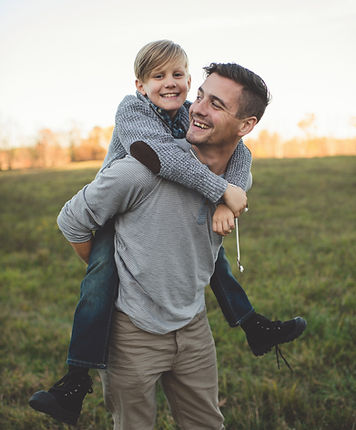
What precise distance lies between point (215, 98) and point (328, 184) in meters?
14.9

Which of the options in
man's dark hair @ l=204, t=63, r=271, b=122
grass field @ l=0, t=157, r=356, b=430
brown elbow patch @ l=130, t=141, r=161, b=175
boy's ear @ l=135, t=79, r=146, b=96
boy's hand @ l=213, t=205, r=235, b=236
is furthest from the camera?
grass field @ l=0, t=157, r=356, b=430

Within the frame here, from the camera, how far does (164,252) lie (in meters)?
1.87

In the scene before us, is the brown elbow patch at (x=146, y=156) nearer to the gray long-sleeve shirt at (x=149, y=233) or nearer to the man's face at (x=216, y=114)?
the gray long-sleeve shirt at (x=149, y=233)

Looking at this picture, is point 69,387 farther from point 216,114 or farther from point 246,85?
point 246,85

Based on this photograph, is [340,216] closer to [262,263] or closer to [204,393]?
[262,263]

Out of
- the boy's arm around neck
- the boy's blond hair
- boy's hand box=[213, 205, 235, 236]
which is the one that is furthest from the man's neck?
the boy's blond hair

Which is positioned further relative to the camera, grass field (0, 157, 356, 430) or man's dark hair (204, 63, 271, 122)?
grass field (0, 157, 356, 430)

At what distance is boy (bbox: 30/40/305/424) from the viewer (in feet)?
A: 5.93

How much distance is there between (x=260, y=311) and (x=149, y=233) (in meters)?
3.60

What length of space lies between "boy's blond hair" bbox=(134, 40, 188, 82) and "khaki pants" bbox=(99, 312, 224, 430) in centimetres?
145

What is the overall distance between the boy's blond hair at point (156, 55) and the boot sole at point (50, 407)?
6.01 feet

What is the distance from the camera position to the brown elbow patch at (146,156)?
68.9 inches

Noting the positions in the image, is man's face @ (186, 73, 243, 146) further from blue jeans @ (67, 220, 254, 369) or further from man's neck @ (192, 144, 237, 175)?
blue jeans @ (67, 220, 254, 369)

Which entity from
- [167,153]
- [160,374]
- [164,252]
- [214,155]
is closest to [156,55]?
[214,155]
